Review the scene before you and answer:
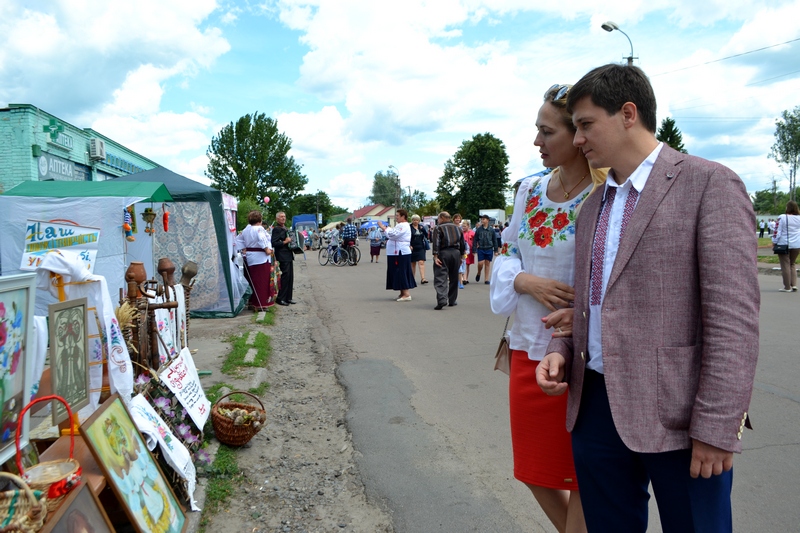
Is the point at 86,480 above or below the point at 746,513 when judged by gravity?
above

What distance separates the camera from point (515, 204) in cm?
256

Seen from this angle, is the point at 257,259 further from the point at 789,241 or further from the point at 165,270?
the point at 789,241

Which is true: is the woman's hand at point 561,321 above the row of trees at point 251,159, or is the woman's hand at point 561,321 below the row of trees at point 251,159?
below

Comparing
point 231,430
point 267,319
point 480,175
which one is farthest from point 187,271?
point 480,175

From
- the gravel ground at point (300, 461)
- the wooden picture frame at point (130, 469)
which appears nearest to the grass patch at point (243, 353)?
the gravel ground at point (300, 461)

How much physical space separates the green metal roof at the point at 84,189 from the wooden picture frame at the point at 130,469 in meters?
5.54

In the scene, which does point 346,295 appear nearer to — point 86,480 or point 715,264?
point 86,480

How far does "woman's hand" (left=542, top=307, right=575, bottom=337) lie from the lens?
2.00 meters

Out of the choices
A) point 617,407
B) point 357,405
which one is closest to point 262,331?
point 357,405

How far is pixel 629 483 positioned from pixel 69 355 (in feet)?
7.74

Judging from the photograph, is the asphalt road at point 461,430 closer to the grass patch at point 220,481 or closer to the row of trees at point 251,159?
the grass patch at point 220,481

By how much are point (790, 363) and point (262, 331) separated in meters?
6.75

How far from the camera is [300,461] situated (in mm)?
4258

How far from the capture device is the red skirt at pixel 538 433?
7.22 feet
